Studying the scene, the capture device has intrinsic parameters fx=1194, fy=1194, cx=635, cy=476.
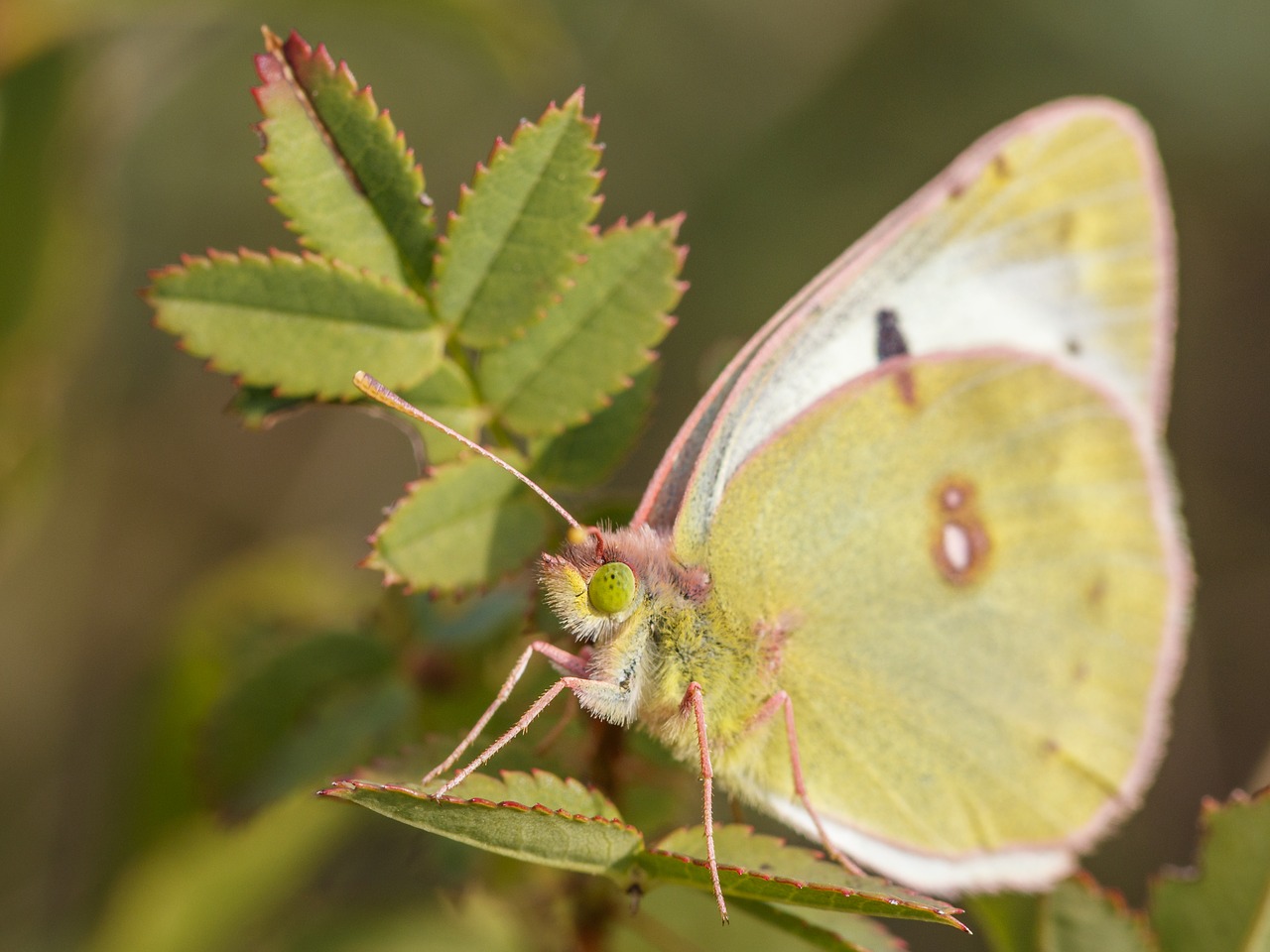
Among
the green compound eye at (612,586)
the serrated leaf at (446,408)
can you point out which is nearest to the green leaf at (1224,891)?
the green compound eye at (612,586)

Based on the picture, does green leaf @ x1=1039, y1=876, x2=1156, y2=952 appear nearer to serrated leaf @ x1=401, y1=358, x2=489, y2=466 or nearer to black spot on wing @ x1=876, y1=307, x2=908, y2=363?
black spot on wing @ x1=876, y1=307, x2=908, y2=363

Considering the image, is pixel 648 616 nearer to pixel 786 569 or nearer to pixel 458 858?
pixel 786 569

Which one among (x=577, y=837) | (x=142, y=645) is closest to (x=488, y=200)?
(x=577, y=837)

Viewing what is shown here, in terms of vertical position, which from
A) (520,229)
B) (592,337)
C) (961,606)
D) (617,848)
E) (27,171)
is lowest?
(961,606)

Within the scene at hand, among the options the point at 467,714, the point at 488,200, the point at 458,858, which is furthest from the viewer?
the point at 467,714

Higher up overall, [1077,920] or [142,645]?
[142,645]

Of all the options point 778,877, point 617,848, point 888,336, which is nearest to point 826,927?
point 778,877

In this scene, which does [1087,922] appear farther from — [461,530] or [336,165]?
[336,165]
